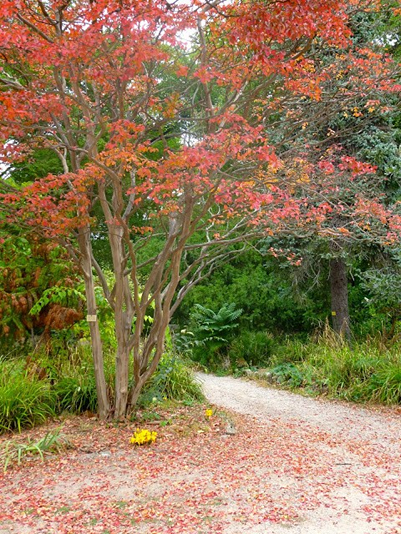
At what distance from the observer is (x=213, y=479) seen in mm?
3523

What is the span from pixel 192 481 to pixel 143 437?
85 cm

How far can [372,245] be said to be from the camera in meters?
8.34

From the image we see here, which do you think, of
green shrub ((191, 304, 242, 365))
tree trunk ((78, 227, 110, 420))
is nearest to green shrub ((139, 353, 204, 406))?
tree trunk ((78, 227, 110, 420))

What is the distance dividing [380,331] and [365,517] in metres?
6.57

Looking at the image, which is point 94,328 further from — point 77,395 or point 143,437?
point 143,437

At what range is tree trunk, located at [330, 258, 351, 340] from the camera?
867 cm

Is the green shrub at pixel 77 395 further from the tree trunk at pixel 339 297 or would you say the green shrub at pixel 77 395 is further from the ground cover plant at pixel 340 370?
the tree trunk at pixel 339 297

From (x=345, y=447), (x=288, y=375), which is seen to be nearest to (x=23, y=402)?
(x=345, y=447)

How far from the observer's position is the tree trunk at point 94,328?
494 centimetres

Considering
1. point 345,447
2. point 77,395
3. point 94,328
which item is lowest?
point 345,447

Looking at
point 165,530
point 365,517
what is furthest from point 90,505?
point 365,517

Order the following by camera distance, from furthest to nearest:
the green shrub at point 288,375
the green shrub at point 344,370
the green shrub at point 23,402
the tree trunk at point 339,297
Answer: the tree trunk at point 339,297, the green shrub at point 288,375, the green shrub at point 344,370, the green shrub at point 23,402

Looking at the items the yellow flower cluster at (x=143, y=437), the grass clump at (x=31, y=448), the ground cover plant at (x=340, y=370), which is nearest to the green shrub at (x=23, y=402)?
the grass clump at (x=31, y=448)

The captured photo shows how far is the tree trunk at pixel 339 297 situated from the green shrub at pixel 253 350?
1.46 m
